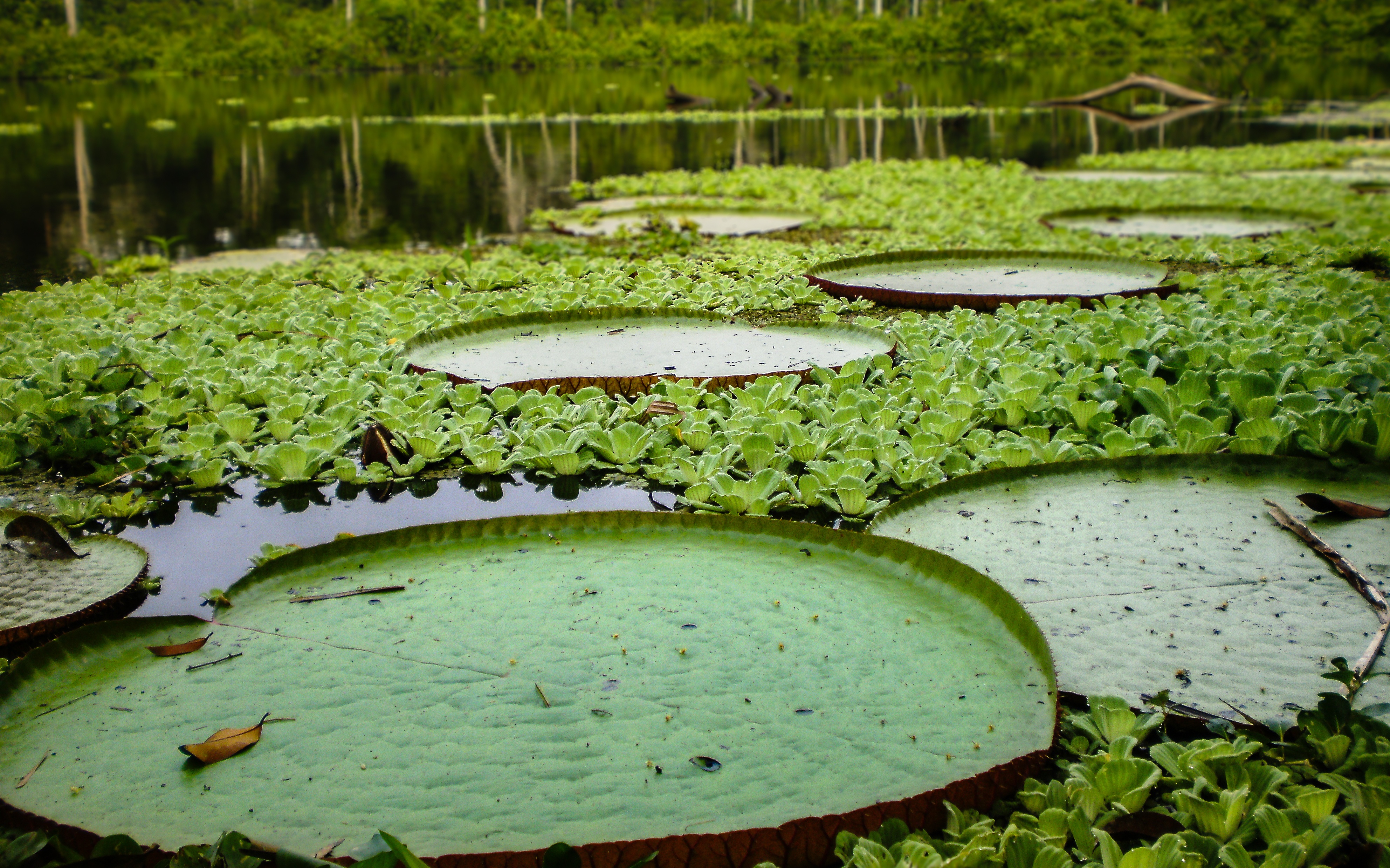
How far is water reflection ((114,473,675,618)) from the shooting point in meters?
2.12

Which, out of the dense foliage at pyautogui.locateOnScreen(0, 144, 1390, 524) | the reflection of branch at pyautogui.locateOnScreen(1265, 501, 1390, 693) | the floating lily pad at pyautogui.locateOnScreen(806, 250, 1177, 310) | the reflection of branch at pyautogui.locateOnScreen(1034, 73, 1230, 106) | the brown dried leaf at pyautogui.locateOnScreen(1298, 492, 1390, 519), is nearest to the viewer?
the reflection of branch at pyautogui.locateOnScreen(1265, 501, 1390, 693)

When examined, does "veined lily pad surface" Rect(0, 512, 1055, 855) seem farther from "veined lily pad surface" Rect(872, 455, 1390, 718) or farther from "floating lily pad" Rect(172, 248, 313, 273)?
"floating lily pad" Rect(172, 248, 313, 273)

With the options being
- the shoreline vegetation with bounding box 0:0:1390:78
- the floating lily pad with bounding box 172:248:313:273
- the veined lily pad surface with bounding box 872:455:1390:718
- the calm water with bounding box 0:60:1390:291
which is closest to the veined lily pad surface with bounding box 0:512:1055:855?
the veined lily pad surface with bounding box 872:455:1390:718

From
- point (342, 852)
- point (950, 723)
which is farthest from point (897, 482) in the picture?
point (342, 852)

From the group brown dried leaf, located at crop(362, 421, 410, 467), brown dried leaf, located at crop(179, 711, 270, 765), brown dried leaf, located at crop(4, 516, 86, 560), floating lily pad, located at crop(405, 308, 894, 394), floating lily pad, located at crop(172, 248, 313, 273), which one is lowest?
brown dried leaf, located at crop(179, 711, 270, 765)

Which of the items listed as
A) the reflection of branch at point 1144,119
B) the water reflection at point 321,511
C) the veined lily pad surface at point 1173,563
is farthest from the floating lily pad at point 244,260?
the reflection of branch at point 1144,119

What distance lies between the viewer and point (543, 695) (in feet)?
4.46

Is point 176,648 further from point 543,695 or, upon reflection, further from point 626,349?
point 626,349

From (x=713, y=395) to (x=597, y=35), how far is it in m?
34.0

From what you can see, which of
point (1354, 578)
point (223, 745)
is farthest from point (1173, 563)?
point (223, 745)

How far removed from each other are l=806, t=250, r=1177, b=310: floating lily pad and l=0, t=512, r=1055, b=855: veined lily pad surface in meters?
2.39

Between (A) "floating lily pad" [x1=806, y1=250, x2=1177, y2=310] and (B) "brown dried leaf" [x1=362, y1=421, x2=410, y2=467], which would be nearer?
(B) "brown dried leaf" [x1=362, y1=421, x2=410, y2=467]

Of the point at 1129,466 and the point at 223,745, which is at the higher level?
the point at 1129,466

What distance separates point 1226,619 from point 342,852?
1420 millimetres
